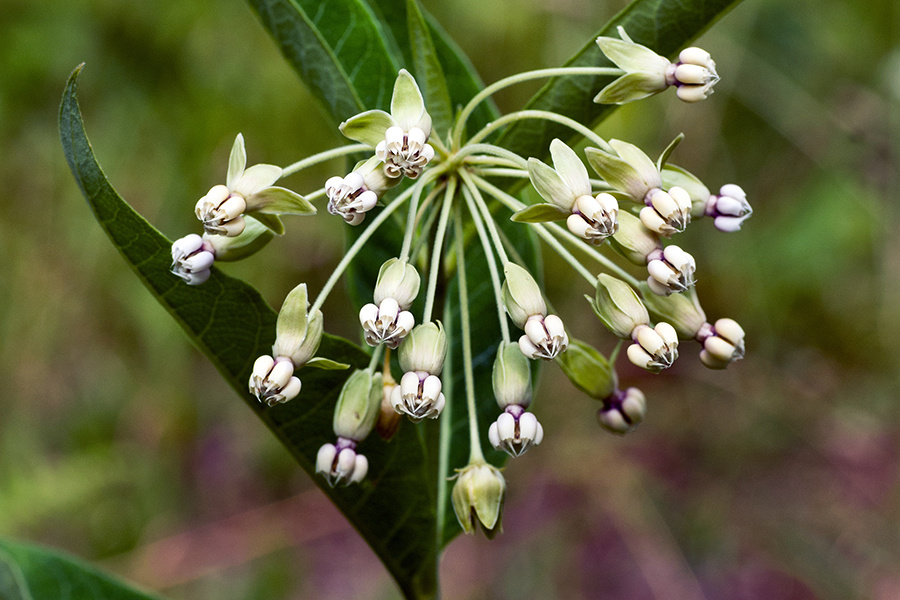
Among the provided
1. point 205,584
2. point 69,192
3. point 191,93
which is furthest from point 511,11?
point 205,584

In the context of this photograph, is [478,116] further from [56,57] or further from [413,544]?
[56,57]

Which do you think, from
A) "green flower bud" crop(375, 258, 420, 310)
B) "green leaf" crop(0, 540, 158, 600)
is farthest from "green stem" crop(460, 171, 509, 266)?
"green leaf" crop(0, 540, 158, 600)

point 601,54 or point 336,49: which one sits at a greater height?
point 336,49

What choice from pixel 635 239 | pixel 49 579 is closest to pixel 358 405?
pixel 635 239

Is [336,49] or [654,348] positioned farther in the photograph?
[336,49]

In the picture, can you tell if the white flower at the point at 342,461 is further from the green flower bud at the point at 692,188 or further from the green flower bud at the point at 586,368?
the green flower bud at the point at 692,188

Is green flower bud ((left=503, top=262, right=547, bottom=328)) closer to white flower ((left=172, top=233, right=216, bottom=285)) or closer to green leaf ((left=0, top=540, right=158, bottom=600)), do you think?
white flower ((left=172, top=233, right=216, bottom=285))

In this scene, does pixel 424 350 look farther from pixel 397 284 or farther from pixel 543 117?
pixel 543 117
